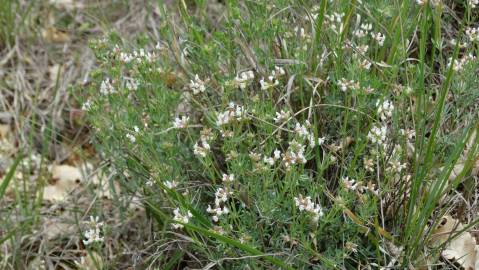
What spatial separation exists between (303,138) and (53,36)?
270cm

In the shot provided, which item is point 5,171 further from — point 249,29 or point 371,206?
point 371,206

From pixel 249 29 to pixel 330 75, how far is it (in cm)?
33

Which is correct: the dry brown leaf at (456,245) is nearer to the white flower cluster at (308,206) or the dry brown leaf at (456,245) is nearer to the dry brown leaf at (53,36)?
the white flower cluster at (308,206)

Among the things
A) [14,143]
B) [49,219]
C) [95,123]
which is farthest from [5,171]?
[95,123]

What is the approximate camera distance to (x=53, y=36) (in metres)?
4.35

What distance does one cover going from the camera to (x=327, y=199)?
2.38 metres

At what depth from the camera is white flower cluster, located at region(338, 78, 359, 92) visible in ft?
7.19

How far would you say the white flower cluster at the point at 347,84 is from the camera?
86.3 inches

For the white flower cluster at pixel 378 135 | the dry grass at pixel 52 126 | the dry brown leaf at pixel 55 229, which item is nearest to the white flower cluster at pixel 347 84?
the white flower cluster at pixel 378 135

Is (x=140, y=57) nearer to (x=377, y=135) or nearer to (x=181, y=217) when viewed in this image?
(x=181, y=217)

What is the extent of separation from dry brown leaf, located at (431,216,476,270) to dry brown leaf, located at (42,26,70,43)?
2.81 m

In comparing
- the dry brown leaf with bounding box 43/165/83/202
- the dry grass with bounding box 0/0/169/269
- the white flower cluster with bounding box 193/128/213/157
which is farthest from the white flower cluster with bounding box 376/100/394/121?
the dry brown leaf with bounding box 43/165/83/202

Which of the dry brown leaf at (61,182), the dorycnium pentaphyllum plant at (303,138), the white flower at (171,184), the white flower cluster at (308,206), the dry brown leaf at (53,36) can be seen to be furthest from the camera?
the dry brown leaf at (53,36)

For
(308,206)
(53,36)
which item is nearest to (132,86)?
(308,206)
